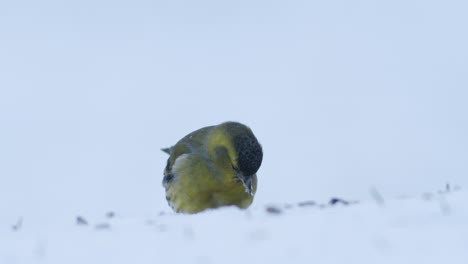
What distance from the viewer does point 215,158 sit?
9.52 metres

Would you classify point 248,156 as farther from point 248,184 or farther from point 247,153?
point 248,184

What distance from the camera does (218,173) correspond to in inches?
366

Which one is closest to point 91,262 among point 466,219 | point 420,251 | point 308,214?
point 308,214

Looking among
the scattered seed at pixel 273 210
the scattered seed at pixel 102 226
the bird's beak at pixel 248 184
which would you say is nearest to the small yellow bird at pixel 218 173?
the bird's beak at pixel 248 184

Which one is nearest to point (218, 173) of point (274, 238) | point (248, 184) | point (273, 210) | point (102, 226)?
point (248, 184)

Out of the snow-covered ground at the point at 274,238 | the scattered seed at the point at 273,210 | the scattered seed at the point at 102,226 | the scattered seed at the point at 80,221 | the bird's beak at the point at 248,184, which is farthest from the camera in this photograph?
the bird's beak at the point at 248,184

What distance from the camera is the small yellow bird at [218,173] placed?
918 cm

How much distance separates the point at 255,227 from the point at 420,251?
3.47 feet

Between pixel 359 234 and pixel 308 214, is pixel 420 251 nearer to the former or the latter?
pixel 359 234

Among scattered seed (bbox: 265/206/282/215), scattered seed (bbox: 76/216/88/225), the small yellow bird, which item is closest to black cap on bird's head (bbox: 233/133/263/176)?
the small yellow bird

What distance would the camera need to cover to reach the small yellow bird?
9.18m

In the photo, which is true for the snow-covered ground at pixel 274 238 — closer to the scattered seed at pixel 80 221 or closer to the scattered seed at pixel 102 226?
the scattered seed at pixel 102 226

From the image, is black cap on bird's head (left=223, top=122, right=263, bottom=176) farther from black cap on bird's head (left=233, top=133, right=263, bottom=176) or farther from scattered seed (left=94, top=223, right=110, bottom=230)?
scattered seed (left=94, top=223, right=110, bottom=230)

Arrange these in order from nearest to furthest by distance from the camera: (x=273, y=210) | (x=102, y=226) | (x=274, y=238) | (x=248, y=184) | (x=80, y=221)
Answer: (x=274, y=238), (x=102, y=226), (x=273, y=210), (x=80, y=221), (x=248, y=184)
